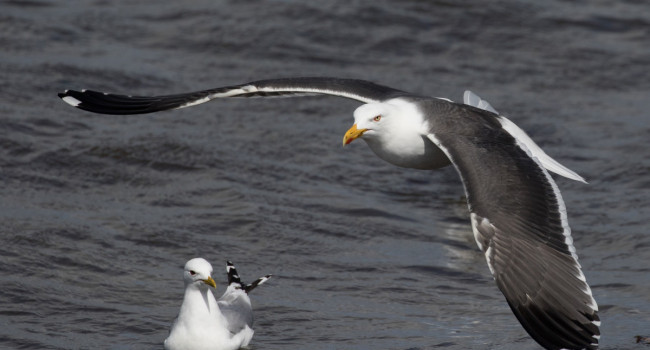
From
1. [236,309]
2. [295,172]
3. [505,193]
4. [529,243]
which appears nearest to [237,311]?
[236,309]

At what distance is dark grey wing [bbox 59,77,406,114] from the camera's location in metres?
7.89

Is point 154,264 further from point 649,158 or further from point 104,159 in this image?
point 649,158

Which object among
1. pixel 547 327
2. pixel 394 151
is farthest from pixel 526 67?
pixel 547 327

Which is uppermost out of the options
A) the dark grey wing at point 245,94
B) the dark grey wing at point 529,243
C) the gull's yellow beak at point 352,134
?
the dark grey wing at point 245,94

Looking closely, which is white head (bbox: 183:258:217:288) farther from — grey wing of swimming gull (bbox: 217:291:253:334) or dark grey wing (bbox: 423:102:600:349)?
dark grey wing (bbox: 423:102:600:349)

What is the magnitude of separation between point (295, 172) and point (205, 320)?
3.36 m

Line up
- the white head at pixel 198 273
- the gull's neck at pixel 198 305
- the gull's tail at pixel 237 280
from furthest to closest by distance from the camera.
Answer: the gull's tail at pixel 237 280 → the white head at pixel 198 273 → the gull's neck at pixel 198 305

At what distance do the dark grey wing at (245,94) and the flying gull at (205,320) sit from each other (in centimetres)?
125

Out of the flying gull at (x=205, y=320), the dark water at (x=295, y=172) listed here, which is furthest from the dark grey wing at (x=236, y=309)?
the dark water at (x=295, y=172)

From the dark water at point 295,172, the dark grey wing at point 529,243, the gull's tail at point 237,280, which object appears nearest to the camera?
the dark grey wing at point 529,243

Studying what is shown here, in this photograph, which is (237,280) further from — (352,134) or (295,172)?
(295,172)

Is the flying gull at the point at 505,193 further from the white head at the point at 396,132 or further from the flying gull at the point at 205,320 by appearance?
the flying gull at the point at 205,320

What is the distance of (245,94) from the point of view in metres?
7.97

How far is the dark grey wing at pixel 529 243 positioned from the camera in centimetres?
561
